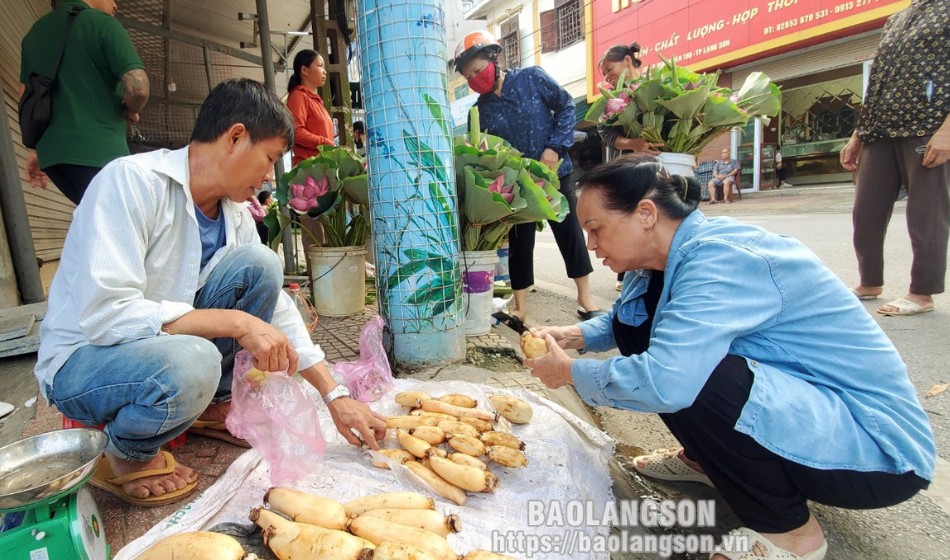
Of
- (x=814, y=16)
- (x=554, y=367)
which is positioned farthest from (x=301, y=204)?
(x=814, y=16)

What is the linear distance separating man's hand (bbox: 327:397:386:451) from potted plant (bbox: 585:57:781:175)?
2362mm

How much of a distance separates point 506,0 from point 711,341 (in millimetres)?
21700

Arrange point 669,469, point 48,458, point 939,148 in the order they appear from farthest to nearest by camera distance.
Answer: point 939,148 → point 669,469 → point 48,458

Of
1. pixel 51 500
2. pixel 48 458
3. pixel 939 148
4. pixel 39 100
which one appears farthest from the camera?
pixel 939 148

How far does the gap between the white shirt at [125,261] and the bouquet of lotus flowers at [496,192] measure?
5.27 feet

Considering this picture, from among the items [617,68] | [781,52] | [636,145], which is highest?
[781,52]

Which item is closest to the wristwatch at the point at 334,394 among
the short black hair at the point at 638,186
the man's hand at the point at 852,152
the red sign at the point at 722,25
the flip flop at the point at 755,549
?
the short black hair at the point at 638,186

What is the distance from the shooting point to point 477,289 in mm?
3176

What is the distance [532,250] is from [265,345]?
7.87ft

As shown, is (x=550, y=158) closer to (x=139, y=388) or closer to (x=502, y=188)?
(x=502, y=188)

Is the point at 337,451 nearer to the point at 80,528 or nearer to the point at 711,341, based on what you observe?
the point at 80,528

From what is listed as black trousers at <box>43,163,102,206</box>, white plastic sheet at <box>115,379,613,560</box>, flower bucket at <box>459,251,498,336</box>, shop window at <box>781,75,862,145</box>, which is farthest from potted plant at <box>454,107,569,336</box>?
shop window at <box>781,75,862,145</box>

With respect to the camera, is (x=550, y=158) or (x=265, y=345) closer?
(x=265, y=345)

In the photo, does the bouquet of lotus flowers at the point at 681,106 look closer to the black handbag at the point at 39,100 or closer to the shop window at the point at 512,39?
the black handbag at the point at 39,100
